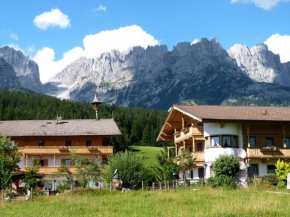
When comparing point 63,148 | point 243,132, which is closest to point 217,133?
point 243,132

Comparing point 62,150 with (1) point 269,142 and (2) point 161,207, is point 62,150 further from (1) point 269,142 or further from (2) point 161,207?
(2) point 161,207

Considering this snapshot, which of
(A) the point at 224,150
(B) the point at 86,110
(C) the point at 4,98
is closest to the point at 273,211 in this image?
(A) the point at 224,150

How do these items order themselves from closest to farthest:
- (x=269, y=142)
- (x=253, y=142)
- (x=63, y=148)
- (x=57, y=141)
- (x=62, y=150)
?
(x=253, y=142) < (x=269, y=142) < (x=63, y=148) < (x=62, y=150) < (x=57, y=141)

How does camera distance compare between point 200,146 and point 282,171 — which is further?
point 200,146

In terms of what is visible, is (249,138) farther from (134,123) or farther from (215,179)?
(134,123)

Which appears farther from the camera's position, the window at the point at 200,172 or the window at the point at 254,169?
the window at the point at 200,172

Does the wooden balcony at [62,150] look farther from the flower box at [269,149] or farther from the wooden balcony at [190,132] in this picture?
the flower box at [269,149]

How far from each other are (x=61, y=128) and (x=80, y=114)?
82429mm

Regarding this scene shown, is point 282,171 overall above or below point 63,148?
below

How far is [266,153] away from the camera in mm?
39062

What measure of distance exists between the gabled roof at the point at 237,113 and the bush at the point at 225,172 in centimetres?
561

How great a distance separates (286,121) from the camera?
3912cm

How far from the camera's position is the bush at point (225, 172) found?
3181cm

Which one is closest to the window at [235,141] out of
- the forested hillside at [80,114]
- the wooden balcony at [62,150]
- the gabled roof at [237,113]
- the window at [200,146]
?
the gabled roof at [237,113]
